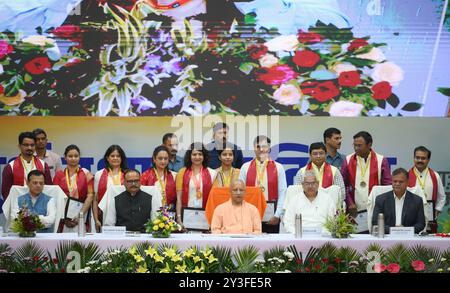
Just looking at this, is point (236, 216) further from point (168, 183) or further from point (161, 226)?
point (168, 183)

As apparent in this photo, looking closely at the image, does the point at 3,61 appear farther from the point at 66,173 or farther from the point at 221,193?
the point at 221,193

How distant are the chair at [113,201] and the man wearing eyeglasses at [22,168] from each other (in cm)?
83

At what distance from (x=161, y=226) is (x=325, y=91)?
2.64 meters

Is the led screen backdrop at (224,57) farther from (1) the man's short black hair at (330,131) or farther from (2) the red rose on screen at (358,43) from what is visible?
(1) the man's short black hair at (330,131)

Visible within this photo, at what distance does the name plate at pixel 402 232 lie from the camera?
7.02 meters

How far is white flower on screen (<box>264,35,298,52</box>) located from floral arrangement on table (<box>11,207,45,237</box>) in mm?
2870

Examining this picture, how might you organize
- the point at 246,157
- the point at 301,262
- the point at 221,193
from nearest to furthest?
the point at 301,262
the point at 221,193
the point at 246,157

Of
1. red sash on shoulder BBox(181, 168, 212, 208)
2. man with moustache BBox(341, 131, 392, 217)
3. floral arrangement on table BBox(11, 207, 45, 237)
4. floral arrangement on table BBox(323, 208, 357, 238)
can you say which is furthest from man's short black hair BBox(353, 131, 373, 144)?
floral arrangement on table BBox(11, 207, 45, 237)

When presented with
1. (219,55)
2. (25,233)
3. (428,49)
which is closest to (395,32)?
(428,49)

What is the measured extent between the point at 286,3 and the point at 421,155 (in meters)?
1.77

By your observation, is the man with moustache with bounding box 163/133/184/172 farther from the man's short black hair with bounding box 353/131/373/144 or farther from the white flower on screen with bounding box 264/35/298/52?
the man's short black hair with bounding box 353/131/373/144

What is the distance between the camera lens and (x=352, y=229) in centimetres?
697

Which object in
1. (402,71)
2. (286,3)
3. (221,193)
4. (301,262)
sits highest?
(286,3)

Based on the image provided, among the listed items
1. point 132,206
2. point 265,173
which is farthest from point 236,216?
point 265,173
